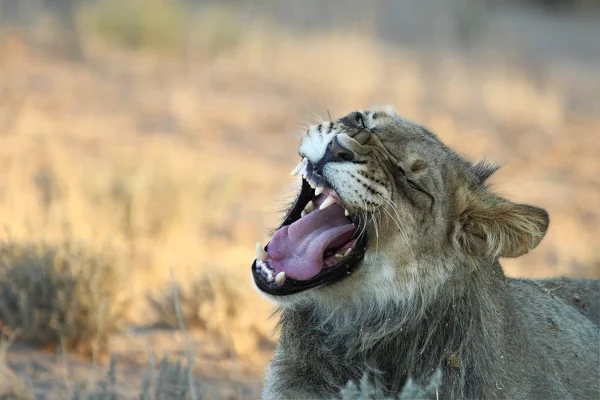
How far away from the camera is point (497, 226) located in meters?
4.02

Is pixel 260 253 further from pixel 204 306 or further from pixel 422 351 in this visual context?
pixel 204 306

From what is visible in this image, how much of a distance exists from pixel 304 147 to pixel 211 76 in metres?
12.0

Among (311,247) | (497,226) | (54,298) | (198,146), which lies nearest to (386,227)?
(311,247)

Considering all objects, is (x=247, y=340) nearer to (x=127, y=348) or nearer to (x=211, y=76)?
(x=127, y=348)

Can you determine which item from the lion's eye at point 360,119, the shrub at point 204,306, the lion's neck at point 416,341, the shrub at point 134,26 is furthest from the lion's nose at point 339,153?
the shrub at point 134,26

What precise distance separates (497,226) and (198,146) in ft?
28.4

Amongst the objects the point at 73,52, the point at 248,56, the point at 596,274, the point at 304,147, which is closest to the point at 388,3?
the point at 248,56

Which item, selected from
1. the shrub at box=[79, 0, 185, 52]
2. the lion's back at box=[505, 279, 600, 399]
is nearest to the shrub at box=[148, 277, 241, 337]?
the lion's back at box=[505, 279, 600, 399]

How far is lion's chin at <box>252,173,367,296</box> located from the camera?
4008 millimetres

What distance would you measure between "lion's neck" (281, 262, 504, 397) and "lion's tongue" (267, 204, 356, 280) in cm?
20

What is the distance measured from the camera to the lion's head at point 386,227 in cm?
397

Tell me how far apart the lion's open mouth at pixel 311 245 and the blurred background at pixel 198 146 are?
35cm

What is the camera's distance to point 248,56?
55.9 ft

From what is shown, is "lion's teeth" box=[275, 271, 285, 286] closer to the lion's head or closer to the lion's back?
the lion's head
